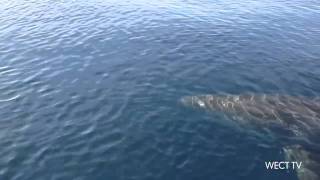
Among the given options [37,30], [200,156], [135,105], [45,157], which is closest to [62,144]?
[45,157]

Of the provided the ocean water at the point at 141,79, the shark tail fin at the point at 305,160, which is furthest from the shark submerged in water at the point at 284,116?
the ocean water at the point at 141,79

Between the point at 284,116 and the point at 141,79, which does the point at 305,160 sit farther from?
the point at 141,79

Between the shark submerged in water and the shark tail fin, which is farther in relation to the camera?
the shark submerged in water

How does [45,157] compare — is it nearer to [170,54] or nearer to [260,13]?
[170,54]

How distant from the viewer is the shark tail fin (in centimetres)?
2216

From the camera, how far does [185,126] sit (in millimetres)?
27578

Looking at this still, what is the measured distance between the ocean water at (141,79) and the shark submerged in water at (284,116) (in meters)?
0.89

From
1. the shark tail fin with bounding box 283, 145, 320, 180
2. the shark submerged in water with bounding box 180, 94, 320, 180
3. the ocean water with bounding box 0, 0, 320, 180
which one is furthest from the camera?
the ocean water with bounding box 0, 0, 320, 180

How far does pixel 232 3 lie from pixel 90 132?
33632 millimetres

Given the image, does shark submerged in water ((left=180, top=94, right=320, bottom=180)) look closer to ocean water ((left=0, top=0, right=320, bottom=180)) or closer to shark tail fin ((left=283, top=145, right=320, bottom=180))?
shark tail fin ((left=283, top=145, right=320, bottom=180))

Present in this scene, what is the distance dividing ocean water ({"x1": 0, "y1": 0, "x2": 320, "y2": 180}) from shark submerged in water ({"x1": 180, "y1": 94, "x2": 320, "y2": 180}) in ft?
2.91

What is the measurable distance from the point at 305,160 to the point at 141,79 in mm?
14944

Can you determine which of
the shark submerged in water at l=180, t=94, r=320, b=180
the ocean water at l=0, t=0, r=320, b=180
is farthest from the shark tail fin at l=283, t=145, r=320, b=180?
the ocean water at l=0, t=0, r=320, b=180

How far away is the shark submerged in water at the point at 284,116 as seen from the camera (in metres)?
23.9
